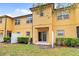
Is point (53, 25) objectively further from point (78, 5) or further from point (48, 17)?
point (78, 5)

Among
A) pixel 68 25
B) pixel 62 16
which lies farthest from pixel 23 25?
pixel 68 25

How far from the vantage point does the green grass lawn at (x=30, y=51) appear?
15.8 feet

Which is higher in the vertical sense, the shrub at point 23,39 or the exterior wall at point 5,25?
the exterior wall at point 5,25

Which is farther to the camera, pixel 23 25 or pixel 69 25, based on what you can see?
pixel 23 25

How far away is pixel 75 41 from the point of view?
5.58 meters

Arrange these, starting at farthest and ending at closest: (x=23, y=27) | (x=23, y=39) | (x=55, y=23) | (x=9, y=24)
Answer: (x=55, y=23) < (x=23, y=27) < (x=9, y=24) < (x=23, y=39)

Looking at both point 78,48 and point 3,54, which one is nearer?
point 3,54

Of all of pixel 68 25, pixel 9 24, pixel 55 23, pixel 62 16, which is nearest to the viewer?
pixel 9 24

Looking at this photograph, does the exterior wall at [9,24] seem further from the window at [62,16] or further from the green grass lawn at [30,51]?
the window at [62,16]

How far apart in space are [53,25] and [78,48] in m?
1.51

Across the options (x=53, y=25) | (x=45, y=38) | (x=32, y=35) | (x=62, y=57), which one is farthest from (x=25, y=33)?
(x=62, y=57)

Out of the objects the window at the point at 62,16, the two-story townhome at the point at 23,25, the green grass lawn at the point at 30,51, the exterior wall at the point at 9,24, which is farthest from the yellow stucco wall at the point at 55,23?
the exterior wall at the point at 9,24

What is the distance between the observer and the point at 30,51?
198 inches

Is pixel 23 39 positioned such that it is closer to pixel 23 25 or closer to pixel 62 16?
pixel 23 25
